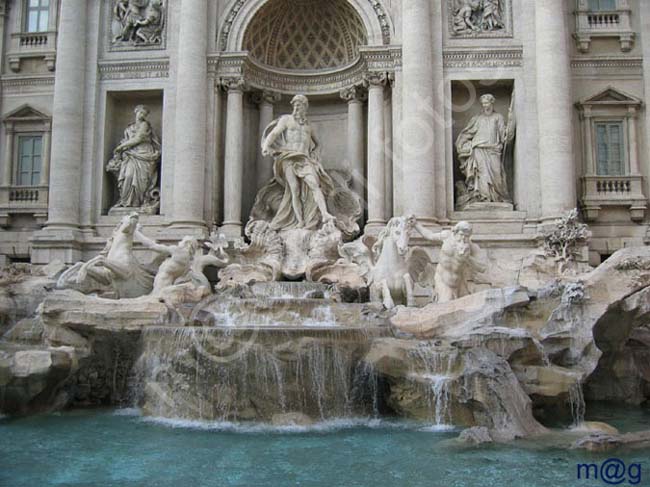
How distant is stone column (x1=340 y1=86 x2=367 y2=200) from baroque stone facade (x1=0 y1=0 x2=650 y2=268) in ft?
0.15

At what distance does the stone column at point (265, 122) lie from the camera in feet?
59.6

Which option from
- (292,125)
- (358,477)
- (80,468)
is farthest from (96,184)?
(358,477)

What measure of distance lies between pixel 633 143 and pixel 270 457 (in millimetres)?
13427

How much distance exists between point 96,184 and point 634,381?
1312cm

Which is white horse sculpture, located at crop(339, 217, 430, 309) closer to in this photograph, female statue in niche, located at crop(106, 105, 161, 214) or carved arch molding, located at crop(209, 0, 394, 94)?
carved arch molding, located at crop(209, 0, 394, 94)

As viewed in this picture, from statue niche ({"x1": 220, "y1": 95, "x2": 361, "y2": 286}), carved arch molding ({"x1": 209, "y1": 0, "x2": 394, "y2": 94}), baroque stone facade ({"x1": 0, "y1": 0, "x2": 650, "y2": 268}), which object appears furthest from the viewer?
carved arch molding ({"x1": 209, "y1": 0, "x2": 394, "y2": 94})

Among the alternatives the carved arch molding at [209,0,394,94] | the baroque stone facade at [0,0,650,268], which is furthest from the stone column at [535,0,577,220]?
the carved arch molding at [209,0,394,94]

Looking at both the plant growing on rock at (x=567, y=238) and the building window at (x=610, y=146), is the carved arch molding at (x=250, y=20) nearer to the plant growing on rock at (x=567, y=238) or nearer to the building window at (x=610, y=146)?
the building window at (x=610, y=146)

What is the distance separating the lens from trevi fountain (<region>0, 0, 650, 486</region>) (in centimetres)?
848

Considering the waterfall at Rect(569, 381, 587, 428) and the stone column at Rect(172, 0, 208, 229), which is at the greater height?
the stone column at Rect(172, 0, 208, 229)

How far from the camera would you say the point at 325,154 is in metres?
18.8

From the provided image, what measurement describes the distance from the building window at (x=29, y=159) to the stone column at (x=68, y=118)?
5.30 feet

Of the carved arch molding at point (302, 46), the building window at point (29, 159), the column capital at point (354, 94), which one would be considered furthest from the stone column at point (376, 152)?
the building window at point (29, 159)

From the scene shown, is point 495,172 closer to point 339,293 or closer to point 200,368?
point 339,293
